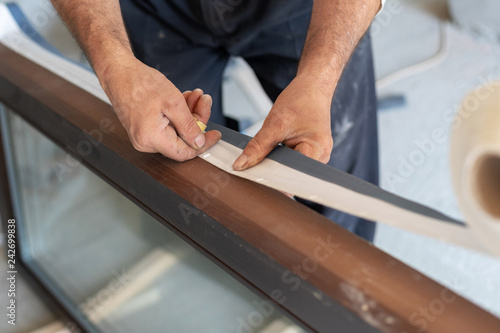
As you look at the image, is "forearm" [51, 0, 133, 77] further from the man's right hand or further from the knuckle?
the knuckle

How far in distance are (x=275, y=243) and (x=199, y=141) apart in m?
0.20

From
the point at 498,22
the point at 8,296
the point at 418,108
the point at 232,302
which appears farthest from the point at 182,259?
the point at 498,22

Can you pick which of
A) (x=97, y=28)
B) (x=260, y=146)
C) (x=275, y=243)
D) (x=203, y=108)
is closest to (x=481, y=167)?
(x=275, y=243)

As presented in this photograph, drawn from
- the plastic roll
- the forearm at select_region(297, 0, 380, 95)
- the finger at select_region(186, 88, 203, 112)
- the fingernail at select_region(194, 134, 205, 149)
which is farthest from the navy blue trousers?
the plastic roll

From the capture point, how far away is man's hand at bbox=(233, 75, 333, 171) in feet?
2.05

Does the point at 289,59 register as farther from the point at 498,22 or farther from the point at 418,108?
the point at 498,22

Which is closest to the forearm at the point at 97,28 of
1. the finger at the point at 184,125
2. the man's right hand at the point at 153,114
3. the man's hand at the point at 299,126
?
the man's right hand at the point at 153,114

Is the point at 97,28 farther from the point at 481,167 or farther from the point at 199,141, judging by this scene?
the point at 481,167

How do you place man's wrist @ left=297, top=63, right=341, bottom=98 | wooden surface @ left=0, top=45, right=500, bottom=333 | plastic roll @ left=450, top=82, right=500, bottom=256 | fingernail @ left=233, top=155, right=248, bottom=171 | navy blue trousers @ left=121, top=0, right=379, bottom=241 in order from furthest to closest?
navy blue trousers @ left=121, top=0, right=379, bottom=241 < man's wrist @ left=297, top=63, right=341, bottom=98 < fingernail @ left=233, top=155, right=248, bottom=171 < wooden surface @ left=0, top=45, right=500, bottom=333 < plastic roll @ left=450, top=82, right=500, bottom=256

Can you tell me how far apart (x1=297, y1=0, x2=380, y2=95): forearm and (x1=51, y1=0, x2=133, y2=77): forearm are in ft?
0.90

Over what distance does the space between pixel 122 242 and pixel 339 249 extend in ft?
1.51

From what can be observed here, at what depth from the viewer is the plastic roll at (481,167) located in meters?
0.29

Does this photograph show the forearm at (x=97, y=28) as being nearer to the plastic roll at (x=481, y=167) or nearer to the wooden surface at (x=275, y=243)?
the wooden surface at (x=275, y=243)

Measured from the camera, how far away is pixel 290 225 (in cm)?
52
